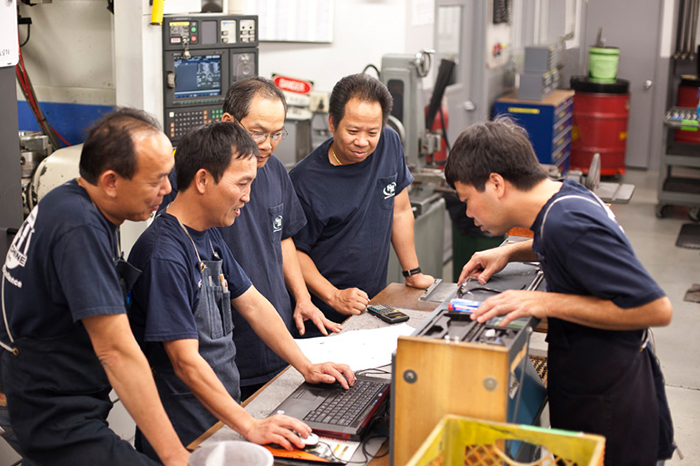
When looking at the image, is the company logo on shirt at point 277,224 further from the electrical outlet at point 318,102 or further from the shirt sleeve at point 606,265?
the electrical outlet at point 318,102

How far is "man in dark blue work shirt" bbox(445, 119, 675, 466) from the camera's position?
4.82 ft

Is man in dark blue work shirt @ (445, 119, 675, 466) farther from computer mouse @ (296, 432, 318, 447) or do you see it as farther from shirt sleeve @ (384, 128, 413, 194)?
shirt sleeve @ (384, 128, 413, 194)

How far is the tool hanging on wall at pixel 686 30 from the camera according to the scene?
313 inches

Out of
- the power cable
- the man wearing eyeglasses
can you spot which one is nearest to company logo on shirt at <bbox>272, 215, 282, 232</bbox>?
the man wearing eyeglasses

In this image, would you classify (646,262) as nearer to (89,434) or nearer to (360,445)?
(360,445)

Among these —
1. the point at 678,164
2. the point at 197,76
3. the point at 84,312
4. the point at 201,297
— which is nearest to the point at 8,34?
the point at 197,76

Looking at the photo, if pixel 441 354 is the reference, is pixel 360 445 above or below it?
below

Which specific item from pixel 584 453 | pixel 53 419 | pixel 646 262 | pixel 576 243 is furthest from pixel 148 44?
pixel 646 262

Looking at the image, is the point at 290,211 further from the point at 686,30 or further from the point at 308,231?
the point at 686,30

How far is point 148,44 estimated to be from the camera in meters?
2.94

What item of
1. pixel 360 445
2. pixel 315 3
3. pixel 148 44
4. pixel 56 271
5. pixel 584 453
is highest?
pixel 315 3

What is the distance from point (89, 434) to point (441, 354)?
2.41ft

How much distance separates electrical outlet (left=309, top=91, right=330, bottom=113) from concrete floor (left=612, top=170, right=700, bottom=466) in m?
2.33

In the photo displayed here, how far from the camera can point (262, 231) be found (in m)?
2.22
